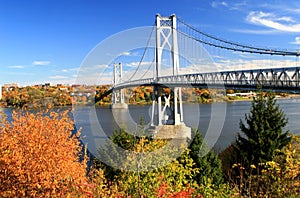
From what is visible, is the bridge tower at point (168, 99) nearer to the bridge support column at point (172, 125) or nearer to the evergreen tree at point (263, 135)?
the bridge support column at point (172, 125)

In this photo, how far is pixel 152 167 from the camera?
648cm

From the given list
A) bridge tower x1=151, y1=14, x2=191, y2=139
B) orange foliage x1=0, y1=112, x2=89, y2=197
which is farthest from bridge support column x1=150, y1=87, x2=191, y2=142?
orange foliage x1=0, y1=112, x2=89, y2=197

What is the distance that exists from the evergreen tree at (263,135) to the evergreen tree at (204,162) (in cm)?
199

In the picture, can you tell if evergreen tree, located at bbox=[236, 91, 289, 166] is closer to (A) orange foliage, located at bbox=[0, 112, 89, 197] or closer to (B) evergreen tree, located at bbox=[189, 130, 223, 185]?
(B) evergreen tree, located at bbox=[189, 130, 223, 185]

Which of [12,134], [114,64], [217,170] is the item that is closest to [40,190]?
[12,134]

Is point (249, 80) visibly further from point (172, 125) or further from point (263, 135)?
point (172, 125)

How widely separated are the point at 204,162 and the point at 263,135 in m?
3.89

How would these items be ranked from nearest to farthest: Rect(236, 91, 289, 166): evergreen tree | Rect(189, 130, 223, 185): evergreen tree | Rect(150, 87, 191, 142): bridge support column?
Rect(189, 130, 223, 185): evergreen tree, Rect(236, 91, 289, 166): evergreen tree, Rect(150, 87, 191, 142): bridge support column

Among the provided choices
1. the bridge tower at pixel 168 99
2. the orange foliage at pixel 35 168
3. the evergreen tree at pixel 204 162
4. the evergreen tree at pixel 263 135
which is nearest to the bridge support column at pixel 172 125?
the bridge tower at pixel 168 99

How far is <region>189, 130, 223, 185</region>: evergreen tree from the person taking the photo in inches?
434

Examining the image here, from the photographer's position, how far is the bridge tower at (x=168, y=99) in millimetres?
26562

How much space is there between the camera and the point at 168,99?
29.1 meters

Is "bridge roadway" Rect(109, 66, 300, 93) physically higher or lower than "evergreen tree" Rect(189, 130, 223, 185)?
higher

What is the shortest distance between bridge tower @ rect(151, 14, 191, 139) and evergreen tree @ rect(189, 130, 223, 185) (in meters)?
9.60
